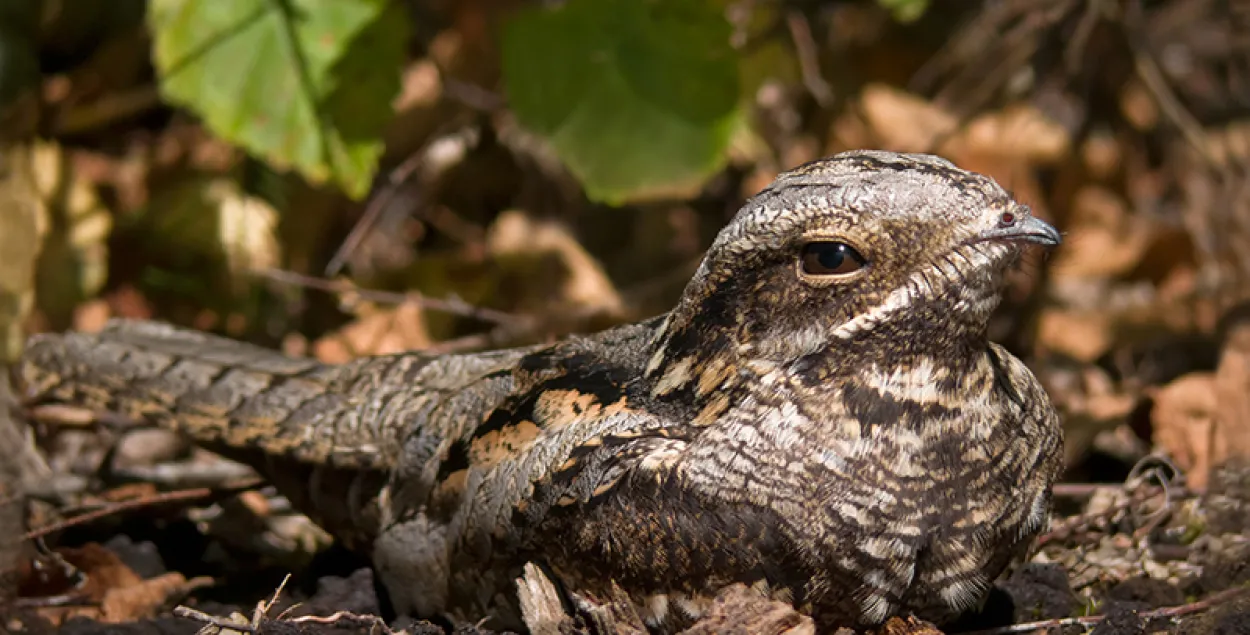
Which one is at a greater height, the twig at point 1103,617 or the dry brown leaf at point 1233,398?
the dry brown leaf at point 1233,398

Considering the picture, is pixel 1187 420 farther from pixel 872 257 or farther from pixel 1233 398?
pixel 872 257

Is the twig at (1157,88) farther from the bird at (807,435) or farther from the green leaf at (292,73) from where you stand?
the green leaf at (292,73)

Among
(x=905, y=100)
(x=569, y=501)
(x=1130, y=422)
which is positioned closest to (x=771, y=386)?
(x=569, y=501)

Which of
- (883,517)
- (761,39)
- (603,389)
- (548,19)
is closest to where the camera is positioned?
(883,517)

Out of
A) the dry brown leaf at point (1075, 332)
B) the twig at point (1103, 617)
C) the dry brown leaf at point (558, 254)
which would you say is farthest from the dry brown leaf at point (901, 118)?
the twig at point (1103, 617)

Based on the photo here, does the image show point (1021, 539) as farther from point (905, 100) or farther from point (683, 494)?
point (905, 100)

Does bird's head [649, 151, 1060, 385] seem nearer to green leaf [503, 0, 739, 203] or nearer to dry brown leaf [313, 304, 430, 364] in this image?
green leaf [503, 0, 739, 203]

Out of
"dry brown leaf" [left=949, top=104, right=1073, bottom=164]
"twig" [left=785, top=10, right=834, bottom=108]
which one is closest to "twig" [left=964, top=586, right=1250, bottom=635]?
"twig" [left=785, top=10, right=834, bottom=108]
